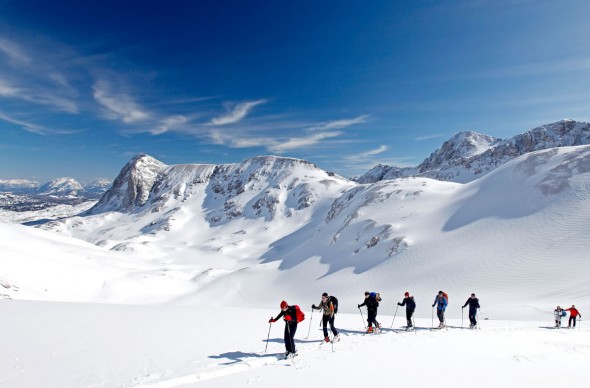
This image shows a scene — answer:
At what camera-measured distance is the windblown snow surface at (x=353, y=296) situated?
1055cm

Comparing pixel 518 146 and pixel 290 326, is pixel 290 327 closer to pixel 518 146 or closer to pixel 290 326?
pixel 290 326

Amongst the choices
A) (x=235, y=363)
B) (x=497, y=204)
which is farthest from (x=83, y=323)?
(x=497, y=204)

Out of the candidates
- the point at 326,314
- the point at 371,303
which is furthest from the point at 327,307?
the point at 371,303

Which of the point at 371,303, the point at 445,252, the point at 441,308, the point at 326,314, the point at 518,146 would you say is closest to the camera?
the point at 326,314

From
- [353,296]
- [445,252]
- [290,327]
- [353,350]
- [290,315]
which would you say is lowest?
[353,296]

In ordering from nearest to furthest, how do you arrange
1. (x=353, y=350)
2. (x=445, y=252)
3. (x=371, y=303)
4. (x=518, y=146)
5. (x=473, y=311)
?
(x=353, y=350) < (x=371, y=303) < (x=473, y=311) < (x=445, y=252) < (x=518, y=146)

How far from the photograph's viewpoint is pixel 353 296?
1868 inches

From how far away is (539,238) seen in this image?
43.1 m

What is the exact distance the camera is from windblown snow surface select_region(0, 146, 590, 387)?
416 inches

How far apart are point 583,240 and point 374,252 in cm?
2898

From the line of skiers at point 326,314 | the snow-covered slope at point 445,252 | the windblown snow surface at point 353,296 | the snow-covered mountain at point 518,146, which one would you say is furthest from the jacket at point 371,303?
the snow-covered mountain at point 518,146

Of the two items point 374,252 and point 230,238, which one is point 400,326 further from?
point 230,238

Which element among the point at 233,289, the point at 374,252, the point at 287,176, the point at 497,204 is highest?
the point at 287,176

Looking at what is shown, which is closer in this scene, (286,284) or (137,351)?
(137,351)
